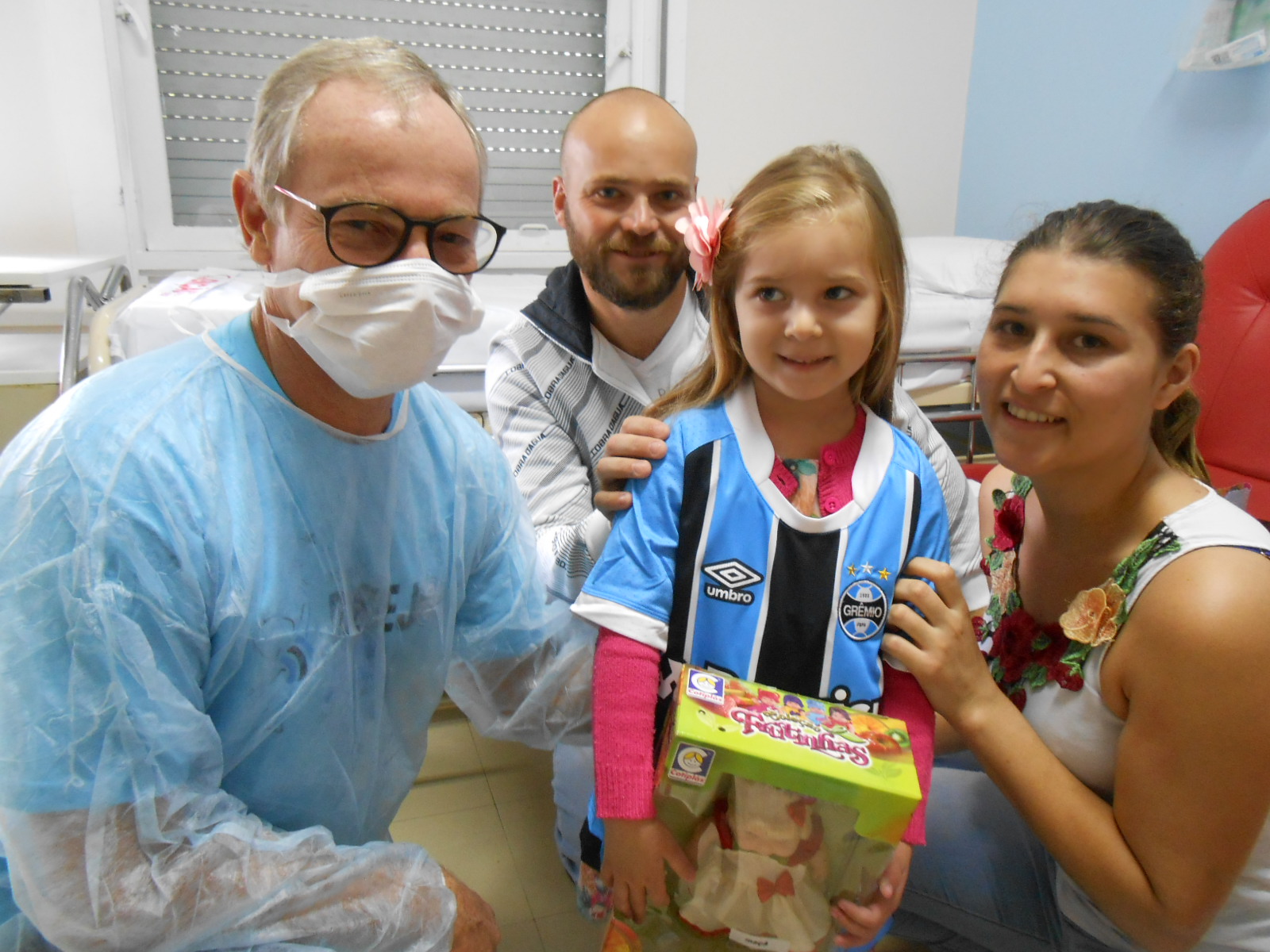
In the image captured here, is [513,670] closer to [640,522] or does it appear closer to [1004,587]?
[640,522]

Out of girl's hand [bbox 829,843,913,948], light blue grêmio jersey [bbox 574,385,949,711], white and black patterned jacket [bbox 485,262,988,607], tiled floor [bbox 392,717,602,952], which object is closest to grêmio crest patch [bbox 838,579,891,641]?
light blue grêmio jersey [bbox 574,385,949,711]

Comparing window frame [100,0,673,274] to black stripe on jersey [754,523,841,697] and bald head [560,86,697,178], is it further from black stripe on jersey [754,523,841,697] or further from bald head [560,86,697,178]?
black stripe on jersey [754,523,841,697]

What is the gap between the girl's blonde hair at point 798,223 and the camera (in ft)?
3.63

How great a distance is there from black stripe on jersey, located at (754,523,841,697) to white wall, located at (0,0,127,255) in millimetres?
2748

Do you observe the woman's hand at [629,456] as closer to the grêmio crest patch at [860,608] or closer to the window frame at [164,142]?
the grêmio crest patch at [860,608]

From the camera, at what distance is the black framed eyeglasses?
0.92 metres

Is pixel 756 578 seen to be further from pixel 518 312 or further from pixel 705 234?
pixel 518 312

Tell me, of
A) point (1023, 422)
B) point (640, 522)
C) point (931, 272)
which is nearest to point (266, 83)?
point (640, 522)

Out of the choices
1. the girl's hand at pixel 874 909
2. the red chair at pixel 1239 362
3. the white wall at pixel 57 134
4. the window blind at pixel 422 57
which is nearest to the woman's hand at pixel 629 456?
the girl's hand at pixel 874 909

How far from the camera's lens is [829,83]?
3.49 m

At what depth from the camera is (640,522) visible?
1.10 meters

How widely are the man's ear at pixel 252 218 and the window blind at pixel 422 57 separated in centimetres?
198

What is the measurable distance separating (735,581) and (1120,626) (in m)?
0.49

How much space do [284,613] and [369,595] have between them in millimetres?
118
